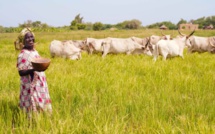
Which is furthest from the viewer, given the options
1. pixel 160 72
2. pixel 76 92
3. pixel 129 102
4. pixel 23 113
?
pixel 160 72

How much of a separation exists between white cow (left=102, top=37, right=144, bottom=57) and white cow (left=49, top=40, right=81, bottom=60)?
5.88ft

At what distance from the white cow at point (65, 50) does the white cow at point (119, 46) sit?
1.79 m

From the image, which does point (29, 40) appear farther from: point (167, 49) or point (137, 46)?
point (137, 46)

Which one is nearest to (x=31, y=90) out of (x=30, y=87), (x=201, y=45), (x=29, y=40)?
(x=30, y=87)

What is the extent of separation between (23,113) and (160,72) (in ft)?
11.5

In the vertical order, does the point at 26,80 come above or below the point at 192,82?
above

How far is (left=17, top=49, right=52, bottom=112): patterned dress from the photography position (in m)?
3.17

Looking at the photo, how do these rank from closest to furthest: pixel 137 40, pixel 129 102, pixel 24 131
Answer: pixel 24 131 < pixel 129 102 < pixel 137 40

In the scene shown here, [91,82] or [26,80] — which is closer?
[26,80]

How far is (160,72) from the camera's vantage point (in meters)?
5.88

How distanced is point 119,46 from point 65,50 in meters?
2.62

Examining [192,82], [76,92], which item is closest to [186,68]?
[192,82]

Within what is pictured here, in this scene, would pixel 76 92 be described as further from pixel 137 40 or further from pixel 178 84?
pixel 137 40

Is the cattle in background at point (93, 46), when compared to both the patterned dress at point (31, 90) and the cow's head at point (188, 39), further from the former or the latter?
the patterned dress at point (31, 90)
